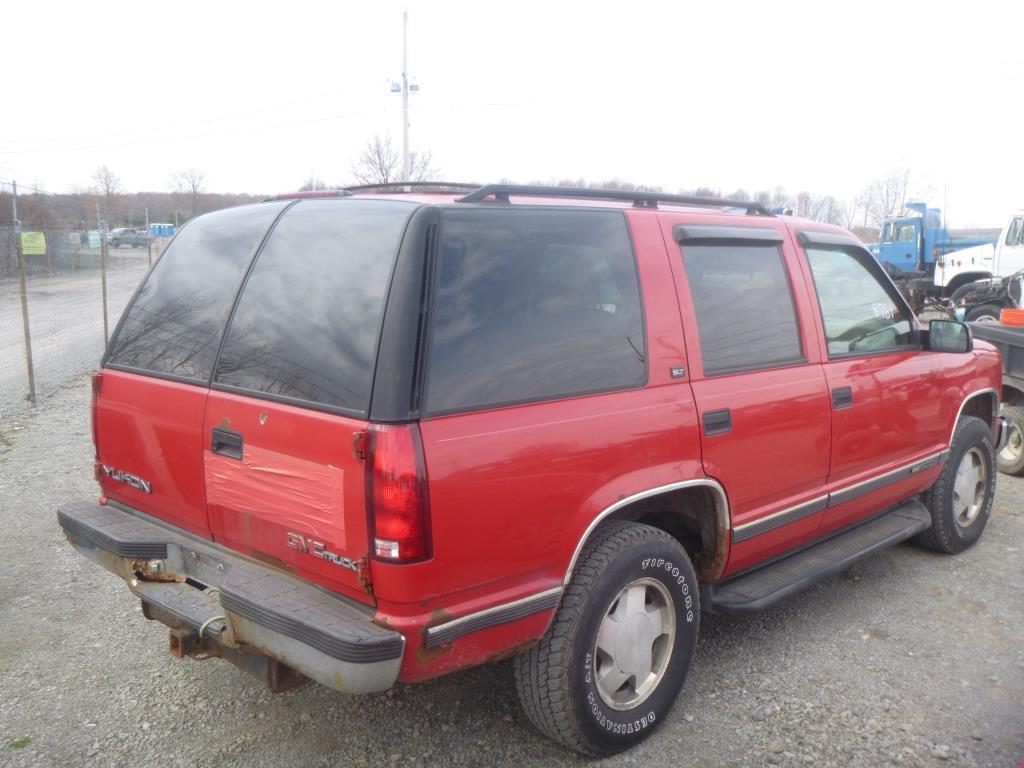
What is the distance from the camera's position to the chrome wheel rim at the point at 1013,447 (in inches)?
264

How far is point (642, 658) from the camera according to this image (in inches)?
120

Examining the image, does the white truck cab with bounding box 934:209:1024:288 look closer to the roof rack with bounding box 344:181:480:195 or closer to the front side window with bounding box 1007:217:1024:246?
the front side window with bounding box 1007:217:1024:246

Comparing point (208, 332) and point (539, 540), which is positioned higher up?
point (208, 332)

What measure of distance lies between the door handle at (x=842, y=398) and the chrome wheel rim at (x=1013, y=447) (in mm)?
3809

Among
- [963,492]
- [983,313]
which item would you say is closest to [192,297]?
[963,492]

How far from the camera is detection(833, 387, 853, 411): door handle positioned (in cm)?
373

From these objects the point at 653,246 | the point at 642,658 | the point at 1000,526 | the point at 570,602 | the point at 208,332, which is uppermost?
the point at 653,246

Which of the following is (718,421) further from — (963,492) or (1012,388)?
(1012,388)

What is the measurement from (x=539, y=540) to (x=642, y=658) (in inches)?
31.6

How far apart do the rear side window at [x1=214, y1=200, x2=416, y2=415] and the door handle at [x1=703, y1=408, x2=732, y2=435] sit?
1381 millimetres

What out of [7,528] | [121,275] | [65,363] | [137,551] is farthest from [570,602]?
[121,275]

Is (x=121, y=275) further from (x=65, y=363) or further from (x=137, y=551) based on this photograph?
(x=137, y=551)

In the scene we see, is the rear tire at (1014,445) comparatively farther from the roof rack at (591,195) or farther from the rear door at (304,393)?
the rear door at (304,393)

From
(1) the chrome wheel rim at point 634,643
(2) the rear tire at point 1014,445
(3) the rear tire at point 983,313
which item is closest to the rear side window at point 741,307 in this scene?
(1) the chrome wheel rim at point 634,643
